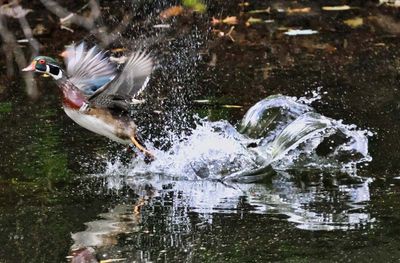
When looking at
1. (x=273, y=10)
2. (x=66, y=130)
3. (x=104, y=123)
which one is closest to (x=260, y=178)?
(x=104, y=123)

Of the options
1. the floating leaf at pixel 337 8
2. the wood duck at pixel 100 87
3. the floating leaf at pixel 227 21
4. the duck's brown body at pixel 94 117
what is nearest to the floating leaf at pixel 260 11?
the floating leaf at pixel 227 21

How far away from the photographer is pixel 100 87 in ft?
21.0

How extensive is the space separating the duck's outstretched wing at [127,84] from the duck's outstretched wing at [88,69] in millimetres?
200

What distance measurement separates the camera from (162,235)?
4.86m

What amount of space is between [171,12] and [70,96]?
513 cm

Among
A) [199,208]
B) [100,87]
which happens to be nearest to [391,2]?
[100,87]

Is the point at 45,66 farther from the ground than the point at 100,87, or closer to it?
farther from the ground

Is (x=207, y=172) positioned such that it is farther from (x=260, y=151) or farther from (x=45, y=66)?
(x=45, y=66)

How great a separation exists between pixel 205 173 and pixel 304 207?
101 cm

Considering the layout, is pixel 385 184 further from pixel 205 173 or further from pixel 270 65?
pixel 270 65

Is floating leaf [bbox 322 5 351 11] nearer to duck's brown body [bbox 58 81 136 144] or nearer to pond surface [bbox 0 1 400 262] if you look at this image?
pond surface [bbox 0 1 400 262]

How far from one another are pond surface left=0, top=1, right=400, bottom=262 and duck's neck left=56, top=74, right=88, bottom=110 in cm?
42

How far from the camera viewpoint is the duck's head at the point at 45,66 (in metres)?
6.18

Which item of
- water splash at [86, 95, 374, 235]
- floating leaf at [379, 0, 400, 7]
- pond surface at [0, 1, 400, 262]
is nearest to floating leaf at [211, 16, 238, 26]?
pond surface at [0, 1, 400, 262]
